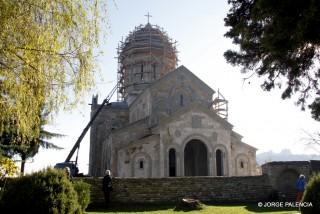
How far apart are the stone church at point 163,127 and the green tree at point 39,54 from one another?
17392 mm

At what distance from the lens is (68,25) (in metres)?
5.76

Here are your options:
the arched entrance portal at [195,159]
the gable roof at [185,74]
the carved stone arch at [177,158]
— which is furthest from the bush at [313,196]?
the gable roof at [185,74]

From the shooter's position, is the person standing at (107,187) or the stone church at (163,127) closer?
the person standing at (107,187)

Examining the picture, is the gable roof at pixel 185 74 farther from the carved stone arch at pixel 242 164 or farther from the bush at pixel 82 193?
the bush at pixel 82 193

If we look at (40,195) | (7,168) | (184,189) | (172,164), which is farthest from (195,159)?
(7,168)

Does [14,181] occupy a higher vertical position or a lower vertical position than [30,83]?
lower

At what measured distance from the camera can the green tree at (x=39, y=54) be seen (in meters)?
5.29

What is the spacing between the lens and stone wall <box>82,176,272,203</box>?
14812 mm

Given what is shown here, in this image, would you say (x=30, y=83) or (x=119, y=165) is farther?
(x=119, y=165)

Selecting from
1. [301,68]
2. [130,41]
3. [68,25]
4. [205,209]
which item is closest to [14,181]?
[68,25]

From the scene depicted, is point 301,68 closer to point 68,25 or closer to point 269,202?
point 68,25

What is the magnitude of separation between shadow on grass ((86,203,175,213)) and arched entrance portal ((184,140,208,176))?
1181cm

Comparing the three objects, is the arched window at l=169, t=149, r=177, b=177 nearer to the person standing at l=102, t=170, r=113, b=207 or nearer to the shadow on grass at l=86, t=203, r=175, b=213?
the shadow on grass at l=86, t=203, r=175, b=213

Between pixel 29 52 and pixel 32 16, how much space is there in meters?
0.55
